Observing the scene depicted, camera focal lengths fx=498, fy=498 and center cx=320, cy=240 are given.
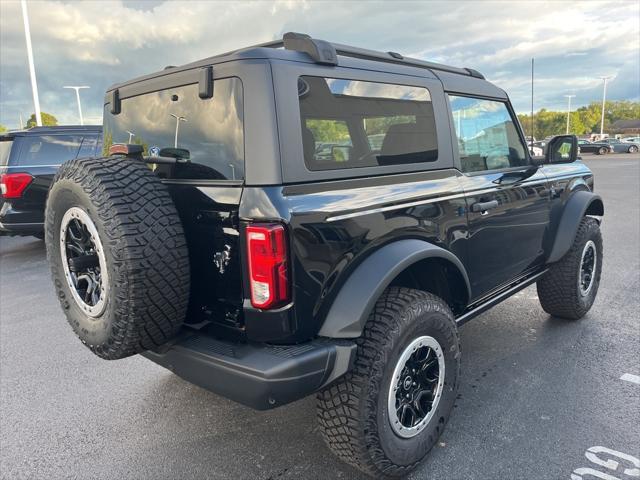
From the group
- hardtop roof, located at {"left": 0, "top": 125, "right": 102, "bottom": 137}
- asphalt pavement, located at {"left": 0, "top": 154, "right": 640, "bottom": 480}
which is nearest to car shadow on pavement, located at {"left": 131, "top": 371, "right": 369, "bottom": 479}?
asphalt pavement, located at {"left": 0, "top": 154, "right": 640, "bottom": 480}

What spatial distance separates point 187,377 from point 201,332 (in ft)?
0.69

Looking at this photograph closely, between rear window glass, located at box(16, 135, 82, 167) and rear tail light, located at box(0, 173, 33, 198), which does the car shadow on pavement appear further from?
rear window glass, located at box(16, 135, 82, 167)

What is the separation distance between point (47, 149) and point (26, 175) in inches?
27.0

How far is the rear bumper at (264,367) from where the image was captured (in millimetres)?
1994

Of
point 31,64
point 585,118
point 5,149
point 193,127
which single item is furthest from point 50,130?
point 585,118

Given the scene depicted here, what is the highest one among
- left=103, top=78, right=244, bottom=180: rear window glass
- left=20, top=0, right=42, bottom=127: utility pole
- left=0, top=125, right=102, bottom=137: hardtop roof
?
left=20, top=0, right=42, bottom=127: utility pole

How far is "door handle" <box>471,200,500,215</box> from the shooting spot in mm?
2963

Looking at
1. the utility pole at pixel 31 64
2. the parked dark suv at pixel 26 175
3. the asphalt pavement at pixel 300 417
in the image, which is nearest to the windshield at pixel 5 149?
the parked dark suv at pixel 26 175

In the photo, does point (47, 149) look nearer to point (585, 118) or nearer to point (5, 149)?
point (5, 149)

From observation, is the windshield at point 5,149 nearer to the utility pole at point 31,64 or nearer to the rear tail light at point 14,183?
Answer: the rear tail light at point 14,183

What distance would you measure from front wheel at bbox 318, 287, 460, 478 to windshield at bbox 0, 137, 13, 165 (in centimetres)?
706

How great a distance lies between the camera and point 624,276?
215 inches

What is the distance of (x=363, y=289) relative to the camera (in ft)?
7.20

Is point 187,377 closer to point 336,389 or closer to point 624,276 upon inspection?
point 336,389
